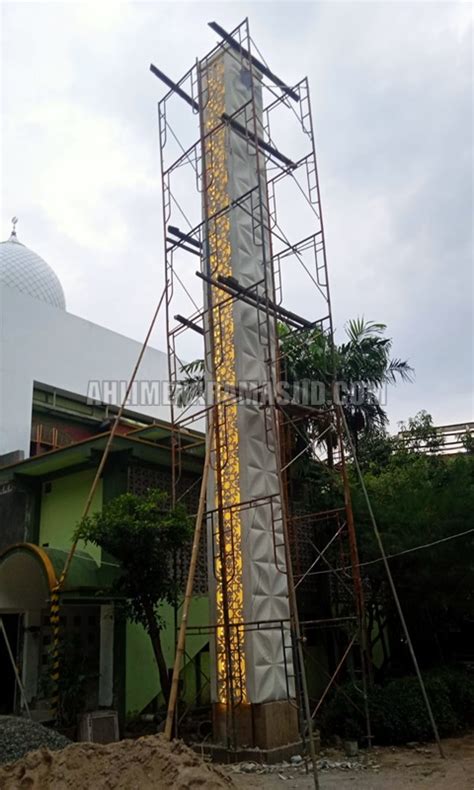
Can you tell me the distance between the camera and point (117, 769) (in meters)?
5.95

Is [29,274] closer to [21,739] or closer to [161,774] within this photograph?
[21,739]

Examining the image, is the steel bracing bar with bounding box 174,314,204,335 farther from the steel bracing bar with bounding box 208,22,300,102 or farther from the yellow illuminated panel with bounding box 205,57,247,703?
the steel bracing bar with bounding box 208,22,300,102

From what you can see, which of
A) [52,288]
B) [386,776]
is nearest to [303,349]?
[386,776]

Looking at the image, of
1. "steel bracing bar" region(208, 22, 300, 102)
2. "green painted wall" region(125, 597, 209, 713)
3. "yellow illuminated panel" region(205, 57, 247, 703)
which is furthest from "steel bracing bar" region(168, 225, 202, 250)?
"green painted wall" region(125, 597, 209, 713)

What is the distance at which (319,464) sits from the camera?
13547 millimetres

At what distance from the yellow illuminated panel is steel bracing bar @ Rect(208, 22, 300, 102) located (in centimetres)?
36

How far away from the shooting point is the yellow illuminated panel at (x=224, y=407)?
9.67 m

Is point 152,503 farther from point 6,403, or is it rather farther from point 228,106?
point 6,403

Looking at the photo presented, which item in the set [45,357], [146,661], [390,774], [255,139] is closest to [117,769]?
[390,774]

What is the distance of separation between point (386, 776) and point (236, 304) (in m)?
6.85

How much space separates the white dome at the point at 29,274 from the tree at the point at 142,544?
46.0 feet

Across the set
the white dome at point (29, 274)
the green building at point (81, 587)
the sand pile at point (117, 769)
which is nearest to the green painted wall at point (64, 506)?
the green building at point (81, 587)

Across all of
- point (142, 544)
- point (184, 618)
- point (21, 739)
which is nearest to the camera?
point (21, 739)

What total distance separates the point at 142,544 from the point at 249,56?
28.3ft
